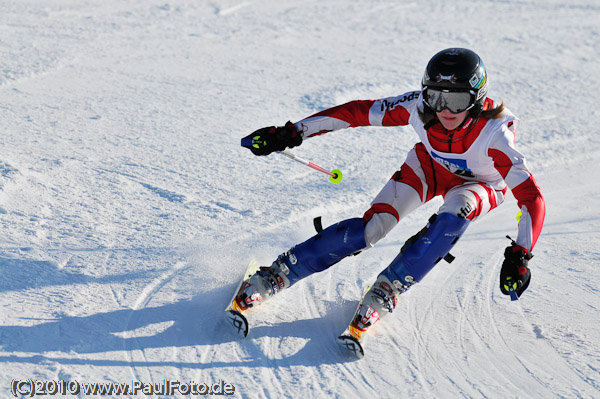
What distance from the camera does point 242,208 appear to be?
5285mm

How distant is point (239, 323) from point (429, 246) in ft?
3.55

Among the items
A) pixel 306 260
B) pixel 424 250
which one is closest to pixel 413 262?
pixel 424 250

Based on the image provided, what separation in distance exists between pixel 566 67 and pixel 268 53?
4.05 m

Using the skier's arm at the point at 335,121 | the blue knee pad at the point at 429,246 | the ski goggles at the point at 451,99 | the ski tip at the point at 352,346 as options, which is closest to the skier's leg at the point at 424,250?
the blue knee pad at the point at 429,246

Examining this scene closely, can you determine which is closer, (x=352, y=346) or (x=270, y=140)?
(x=352, y=346)

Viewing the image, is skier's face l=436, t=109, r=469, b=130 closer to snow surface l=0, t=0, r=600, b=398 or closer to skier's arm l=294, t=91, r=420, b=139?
skier's arm l=294, t=91, r=420, b=139

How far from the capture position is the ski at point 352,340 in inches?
140

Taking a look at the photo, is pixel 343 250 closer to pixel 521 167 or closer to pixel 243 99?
pixel 521 167

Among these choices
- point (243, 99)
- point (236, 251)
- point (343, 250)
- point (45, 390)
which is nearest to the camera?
point (45, 390)

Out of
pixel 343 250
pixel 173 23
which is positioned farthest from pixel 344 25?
pixel 343 250

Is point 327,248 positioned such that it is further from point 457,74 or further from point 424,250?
point 457,74

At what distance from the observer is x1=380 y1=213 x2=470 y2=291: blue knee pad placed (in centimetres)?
360

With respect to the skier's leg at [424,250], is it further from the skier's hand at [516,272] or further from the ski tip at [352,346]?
the skier's hand at [516,272]

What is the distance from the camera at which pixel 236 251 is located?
468cm
